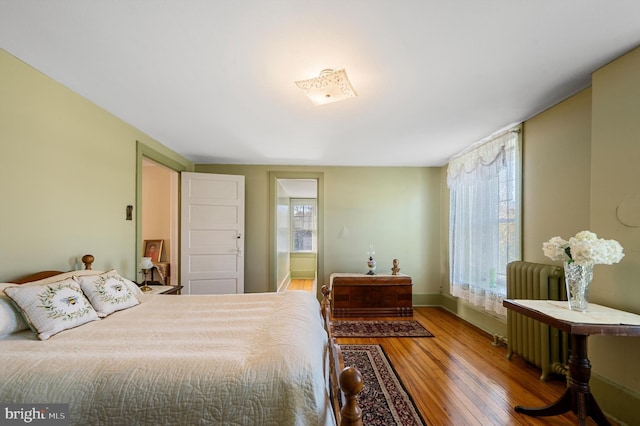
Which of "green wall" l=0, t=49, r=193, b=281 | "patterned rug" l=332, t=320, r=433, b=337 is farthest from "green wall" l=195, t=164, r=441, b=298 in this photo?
"green wall" l=0, t=49, r=193, b=281

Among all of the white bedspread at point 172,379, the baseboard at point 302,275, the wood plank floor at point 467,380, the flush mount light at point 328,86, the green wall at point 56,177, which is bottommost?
the baseboard at point 302,275

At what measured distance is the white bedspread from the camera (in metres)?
1.02

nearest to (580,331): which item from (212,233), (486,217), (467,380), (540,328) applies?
(540,328)

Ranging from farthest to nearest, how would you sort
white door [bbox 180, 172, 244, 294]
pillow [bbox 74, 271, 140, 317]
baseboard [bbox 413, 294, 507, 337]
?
white door [bbox 180, 172, 244, 294] → baseboard [bbox 413, 294, 507, 337] → pillow [bbox 74, 271, 140, 317]

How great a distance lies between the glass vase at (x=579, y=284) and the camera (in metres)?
1.71

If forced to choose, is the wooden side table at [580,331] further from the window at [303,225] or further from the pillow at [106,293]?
the window at [303,225]

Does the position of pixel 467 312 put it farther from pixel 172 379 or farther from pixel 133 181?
pixel 133 181

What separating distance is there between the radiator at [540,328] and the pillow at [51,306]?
3312 mm

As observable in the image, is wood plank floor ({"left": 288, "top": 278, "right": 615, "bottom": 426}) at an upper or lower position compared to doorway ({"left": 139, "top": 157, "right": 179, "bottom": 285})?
lower

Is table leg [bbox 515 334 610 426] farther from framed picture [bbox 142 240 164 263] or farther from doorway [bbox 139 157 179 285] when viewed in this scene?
framed picture [bbox 142 240 164 263]

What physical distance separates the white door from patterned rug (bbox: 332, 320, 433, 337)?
65.3 inches

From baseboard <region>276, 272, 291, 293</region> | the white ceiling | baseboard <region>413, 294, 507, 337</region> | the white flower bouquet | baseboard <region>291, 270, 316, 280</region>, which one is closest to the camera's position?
the white ceiling

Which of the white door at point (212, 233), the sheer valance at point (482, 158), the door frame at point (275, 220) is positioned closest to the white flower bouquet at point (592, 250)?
the sheer valance at point (482, 158)

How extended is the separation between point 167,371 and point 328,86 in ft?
5.91
